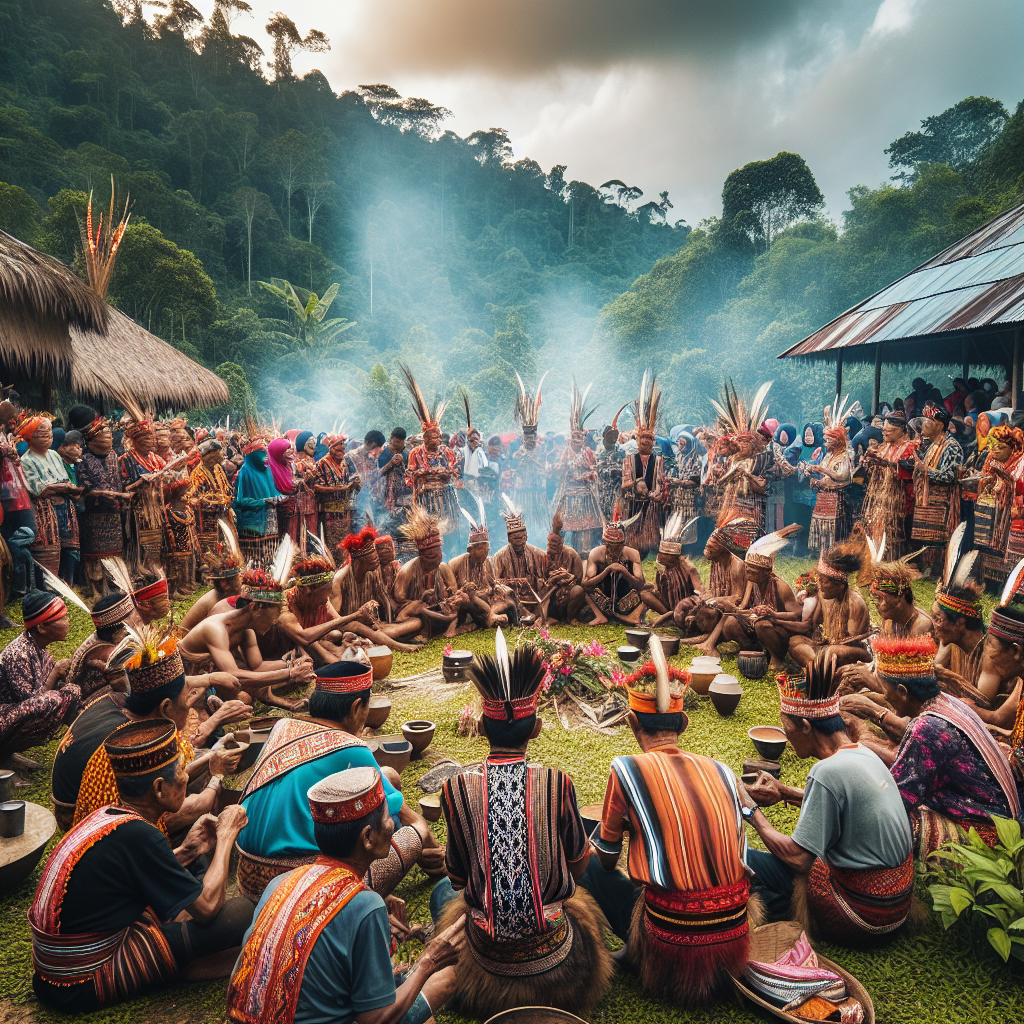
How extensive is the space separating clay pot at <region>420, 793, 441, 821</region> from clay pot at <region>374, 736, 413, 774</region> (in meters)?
0.40

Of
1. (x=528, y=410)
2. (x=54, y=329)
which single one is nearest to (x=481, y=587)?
(x=528, y=410)

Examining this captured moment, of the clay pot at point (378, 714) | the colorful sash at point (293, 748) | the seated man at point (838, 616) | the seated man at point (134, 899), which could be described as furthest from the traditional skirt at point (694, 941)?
the seated man at point (838, 616)

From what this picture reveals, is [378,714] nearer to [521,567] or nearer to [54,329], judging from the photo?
[521,567]

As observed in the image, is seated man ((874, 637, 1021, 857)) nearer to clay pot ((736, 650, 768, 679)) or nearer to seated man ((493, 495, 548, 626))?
clay pot ((736, 650, 768, 679))

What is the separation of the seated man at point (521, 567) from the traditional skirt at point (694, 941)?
530cm

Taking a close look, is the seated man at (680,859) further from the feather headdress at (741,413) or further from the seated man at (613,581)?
the feather headdress at (741,413)

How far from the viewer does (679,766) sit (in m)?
2.58

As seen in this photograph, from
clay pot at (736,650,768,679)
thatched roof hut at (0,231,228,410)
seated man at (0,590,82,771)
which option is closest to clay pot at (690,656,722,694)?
clay pot at (736,650,768,679)

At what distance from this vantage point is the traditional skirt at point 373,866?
111 inches

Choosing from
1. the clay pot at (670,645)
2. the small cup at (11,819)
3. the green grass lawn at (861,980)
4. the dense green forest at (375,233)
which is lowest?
the green grass lawn at (861,980)

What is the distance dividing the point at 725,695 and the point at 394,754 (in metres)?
2.47

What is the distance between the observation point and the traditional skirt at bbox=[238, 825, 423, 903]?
2.82 metres

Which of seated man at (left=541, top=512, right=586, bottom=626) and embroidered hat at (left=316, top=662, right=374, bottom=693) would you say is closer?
embroidered hat at (left=316, top=662, right=374, bottom=693)

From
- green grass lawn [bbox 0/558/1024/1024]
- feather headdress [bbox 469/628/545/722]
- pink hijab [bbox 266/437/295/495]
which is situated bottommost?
green grass lawn [bbox 0/558/1024/1024]
